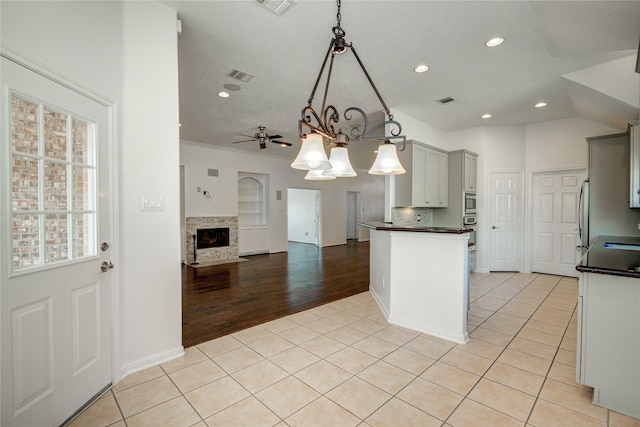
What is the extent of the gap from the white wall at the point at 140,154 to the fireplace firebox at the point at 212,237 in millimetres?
4781

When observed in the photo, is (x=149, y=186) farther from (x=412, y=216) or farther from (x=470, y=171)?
(x=470, y=171)

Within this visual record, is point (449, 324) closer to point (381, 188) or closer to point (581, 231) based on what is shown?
point (581, 231)

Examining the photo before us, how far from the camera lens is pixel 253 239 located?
8133 mm

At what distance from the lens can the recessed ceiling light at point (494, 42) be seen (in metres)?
2.77

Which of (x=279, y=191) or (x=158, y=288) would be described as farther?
(x=279, y=191)

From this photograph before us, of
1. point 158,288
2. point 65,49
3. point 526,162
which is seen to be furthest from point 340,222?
point 65,49

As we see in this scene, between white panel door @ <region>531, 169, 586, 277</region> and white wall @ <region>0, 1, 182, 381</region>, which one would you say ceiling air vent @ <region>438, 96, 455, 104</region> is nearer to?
white panel door @ <region>531, 169, 586, 277</region>

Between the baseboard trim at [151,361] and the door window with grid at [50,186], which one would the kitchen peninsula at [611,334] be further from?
the door window with grid at [50,186]

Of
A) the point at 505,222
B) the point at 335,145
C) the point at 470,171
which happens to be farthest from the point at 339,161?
the point at 505,222

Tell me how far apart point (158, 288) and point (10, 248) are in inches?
41.3

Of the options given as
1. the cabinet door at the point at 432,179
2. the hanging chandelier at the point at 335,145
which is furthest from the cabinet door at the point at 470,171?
the hanging chandelier at the point at 335,145

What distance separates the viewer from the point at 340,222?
393 inches

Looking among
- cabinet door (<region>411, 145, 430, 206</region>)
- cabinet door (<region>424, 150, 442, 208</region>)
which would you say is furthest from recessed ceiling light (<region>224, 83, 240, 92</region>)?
cabinet door (<region>424, 150, 442, 208</region>)

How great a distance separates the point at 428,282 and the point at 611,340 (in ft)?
4.42
